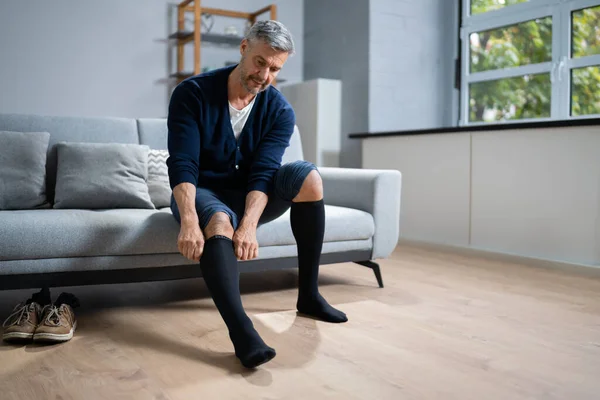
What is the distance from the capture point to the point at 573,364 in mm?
1584

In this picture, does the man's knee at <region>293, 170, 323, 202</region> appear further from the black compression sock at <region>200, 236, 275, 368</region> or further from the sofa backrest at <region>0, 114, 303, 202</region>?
the sofa backrest at <region>0, 114, 303, 202</region>

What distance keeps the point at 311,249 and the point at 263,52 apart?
65 cm

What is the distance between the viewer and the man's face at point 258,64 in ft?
5.79

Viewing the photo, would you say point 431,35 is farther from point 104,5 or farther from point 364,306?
point 364,306

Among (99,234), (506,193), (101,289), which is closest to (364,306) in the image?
(99,234)

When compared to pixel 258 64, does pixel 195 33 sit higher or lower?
higher

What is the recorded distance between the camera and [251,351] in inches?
59.3

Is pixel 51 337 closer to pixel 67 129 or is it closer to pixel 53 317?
pixel 53 317

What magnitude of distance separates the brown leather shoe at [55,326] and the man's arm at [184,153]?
0.47m

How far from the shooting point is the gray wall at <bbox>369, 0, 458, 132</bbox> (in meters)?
4.45

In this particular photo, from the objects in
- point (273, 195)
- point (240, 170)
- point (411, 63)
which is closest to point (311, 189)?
point (273, 195)

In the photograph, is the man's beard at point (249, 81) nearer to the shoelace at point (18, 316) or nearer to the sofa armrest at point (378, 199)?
the sofa armrest at point (378, 199)

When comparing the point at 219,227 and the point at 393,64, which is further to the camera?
the point at 393,64

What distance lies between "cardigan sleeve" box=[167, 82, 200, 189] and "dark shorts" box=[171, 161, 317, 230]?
7 cm
